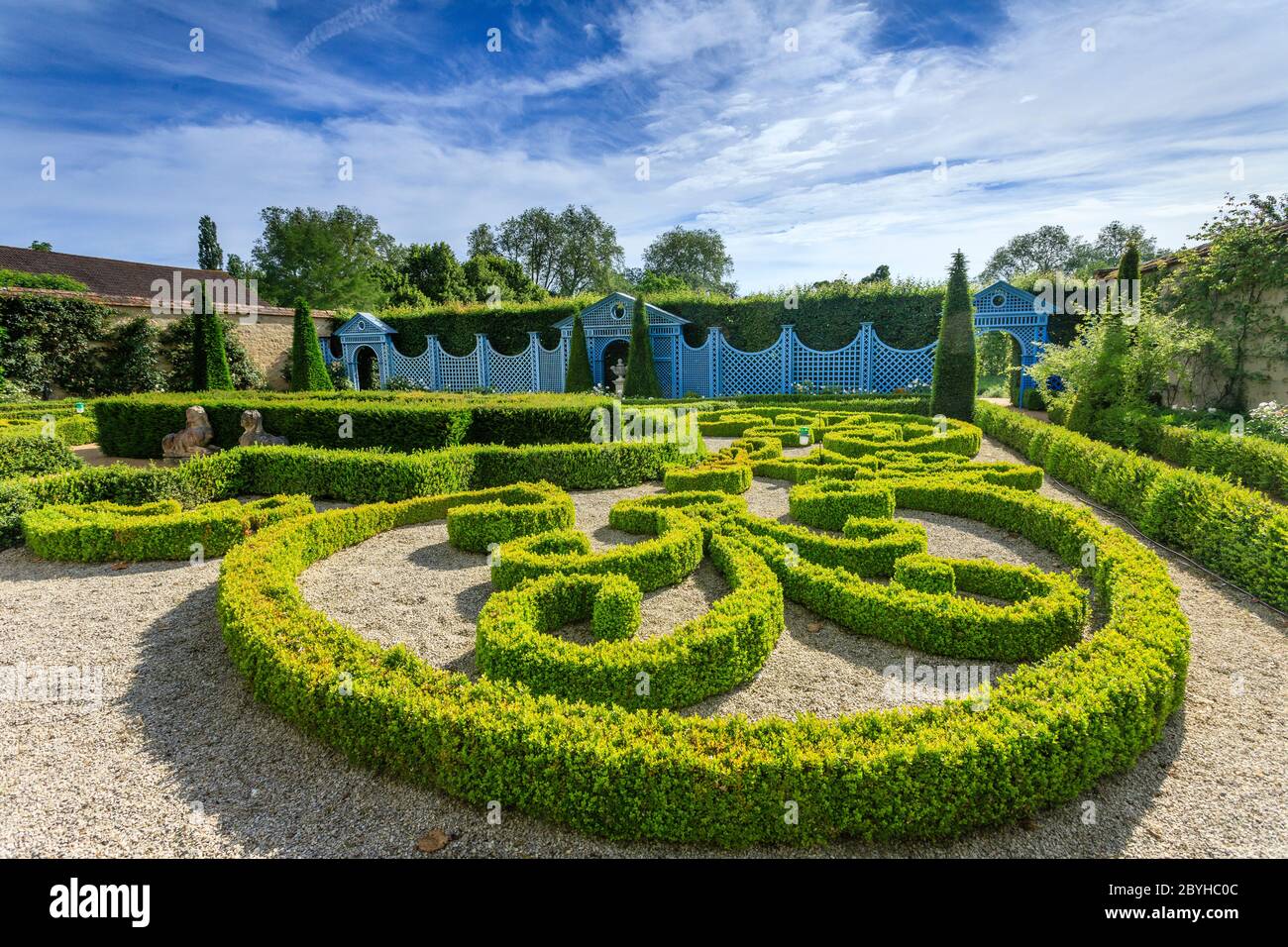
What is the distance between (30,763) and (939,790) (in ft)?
15.0

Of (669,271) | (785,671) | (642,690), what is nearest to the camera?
(642,690)

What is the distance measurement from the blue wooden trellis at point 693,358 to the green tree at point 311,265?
21.8 metres

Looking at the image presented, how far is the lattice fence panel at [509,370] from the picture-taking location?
25516 mm

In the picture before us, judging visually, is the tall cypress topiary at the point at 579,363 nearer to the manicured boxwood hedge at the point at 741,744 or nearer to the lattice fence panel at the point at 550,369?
the lattice fence panel at the point at 550,369

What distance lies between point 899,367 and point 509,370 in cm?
1467

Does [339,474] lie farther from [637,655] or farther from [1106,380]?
[1106,380]

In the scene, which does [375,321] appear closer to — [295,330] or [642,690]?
[295,330]

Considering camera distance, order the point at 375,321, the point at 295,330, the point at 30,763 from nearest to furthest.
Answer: the point at 30,763 < the point at 295,330 < the point at 375,321

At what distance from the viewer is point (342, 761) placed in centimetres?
341

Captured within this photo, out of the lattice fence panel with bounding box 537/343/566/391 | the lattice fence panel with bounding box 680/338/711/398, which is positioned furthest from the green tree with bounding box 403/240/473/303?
the lattice fence panel with bounding box 680/338/711/398

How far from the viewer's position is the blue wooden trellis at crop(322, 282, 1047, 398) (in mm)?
20266


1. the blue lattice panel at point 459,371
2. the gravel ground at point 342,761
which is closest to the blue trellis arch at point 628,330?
the blue lattice panel at point 459,371
